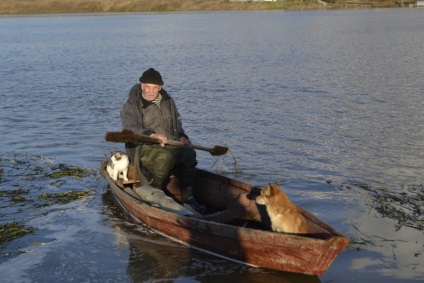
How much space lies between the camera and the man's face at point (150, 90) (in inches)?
376

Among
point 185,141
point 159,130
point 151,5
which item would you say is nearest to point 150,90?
point 159,130

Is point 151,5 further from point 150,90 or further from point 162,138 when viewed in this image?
point 162,138

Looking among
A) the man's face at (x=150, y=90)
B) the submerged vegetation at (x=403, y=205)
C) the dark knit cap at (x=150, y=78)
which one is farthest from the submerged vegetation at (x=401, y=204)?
the dark knit cap at (x=150, y=78)

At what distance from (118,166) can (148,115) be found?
1227 millimetres

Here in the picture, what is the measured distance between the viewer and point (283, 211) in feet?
24.4

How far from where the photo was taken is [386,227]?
9328 mm

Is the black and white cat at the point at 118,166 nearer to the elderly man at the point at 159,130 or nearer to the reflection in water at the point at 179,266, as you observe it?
the elderly man at the point at 159,130

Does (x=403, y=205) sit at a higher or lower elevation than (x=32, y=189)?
lower

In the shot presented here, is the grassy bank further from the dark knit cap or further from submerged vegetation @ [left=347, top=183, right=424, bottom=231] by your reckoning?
the dark knit cap

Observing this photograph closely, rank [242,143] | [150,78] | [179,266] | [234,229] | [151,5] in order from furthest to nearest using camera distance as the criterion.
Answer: [151,5] < [242,143] < [150,78] < [179,266] < [234,229]

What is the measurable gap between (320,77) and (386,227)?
16.8m

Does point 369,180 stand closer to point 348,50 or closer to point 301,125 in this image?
point 301,125

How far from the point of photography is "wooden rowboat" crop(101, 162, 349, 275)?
7.25 metres

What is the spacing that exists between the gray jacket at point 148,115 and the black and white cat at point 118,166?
89 cm
